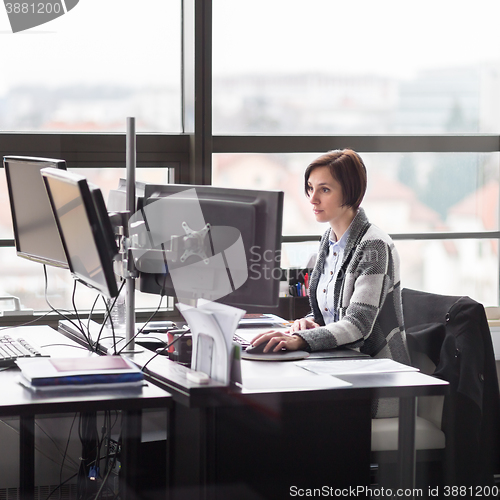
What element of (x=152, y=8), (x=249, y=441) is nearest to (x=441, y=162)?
(x=152, y=8)

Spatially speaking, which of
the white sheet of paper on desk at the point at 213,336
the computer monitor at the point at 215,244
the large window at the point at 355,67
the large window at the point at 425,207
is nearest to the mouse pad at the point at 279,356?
the computer monitor at the point at 215,244

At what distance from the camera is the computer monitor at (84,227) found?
1.64m

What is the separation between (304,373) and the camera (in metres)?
1.79

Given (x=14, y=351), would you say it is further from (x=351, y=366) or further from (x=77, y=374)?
(x=351, y=366)

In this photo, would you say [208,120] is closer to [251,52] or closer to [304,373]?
[251,52]

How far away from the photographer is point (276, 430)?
5.69ft

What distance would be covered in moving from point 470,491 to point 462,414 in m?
0.24

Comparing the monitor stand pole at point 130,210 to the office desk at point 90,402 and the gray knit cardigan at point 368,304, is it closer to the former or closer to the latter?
the office desk at point 90,402

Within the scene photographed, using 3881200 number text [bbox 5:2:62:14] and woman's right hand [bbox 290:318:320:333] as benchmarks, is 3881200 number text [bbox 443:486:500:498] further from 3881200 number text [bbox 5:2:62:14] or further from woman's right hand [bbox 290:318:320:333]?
3881200 number text [bbox 5:2:62:14]

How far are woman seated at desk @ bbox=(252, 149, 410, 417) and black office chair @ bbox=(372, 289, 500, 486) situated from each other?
0.14m

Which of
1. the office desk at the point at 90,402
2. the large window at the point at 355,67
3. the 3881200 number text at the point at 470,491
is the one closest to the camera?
the office desk at the point at 90,402

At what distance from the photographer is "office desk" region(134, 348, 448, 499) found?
1626 millimetres

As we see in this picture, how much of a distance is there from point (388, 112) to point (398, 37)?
34cm

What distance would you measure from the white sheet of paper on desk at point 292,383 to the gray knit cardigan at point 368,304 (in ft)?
1.09
